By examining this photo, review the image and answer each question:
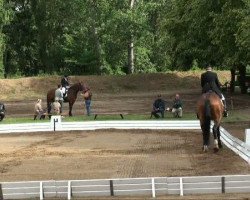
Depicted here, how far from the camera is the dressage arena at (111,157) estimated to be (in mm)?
15038

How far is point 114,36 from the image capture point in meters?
67.7

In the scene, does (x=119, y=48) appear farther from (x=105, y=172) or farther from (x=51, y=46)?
(x=105, y=172)

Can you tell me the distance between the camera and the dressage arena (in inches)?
592

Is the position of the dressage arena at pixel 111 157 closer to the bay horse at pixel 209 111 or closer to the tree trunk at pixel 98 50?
the bay horse at pixel 209 111

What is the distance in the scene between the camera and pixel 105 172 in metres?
15.3

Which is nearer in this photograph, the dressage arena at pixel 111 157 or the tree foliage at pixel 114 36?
the dressage arena at pixel 111 157

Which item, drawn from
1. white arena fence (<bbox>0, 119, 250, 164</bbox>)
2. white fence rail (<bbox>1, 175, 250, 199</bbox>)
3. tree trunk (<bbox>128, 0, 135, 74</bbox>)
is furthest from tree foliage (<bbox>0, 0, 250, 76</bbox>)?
white fence rail (<bbox>1, 175, 250, 199</bbox>)

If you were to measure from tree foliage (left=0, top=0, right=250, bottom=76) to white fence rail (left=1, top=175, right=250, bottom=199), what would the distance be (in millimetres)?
27452

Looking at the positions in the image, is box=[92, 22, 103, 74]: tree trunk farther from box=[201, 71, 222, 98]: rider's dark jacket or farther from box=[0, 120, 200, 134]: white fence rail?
box=[201, 71, 222, 98]: rider's dark jacket

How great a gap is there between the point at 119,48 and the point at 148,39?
3.70 meters

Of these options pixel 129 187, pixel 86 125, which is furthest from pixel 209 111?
pixel 86 125

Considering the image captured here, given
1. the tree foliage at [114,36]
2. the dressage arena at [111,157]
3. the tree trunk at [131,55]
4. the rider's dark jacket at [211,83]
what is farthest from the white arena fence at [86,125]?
the tree trunk at [131,55]

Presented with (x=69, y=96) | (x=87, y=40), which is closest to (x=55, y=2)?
(x=87, y=40)

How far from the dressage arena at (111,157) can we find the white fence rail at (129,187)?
7.2 inches
